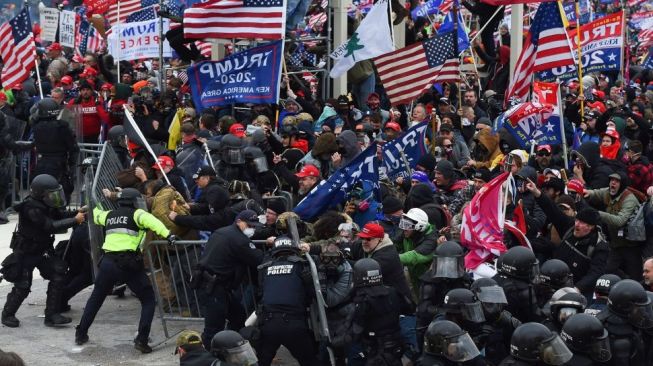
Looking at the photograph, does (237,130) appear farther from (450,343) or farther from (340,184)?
(450,343)

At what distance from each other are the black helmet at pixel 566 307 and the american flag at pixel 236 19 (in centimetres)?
783

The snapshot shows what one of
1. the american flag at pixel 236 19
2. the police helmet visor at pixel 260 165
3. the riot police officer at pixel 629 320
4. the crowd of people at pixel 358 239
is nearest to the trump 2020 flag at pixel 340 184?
the crowd of people at pixel 358 239

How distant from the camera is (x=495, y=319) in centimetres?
1068

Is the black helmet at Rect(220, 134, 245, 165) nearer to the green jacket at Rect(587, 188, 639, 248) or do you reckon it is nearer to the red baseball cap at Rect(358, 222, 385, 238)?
the red baseball cap at Rect(358, 222, 385, 238)

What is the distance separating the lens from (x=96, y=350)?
13375mm

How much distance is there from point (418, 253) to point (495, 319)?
1904 mm

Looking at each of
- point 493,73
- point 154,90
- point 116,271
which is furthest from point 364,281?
point 493,73

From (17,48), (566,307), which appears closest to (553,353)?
(566,307)

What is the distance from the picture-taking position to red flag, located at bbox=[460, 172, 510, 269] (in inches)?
486

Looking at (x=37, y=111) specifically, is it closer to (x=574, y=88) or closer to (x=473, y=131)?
(x=473, y=131)

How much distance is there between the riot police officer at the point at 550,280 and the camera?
11148 mm

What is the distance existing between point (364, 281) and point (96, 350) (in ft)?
11.1

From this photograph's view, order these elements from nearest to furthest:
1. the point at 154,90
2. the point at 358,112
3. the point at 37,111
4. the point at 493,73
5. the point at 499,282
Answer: the point at 499,282 < the point at 37,111 < the point at 358,112 < the point at 154,90 < the point at 493,73

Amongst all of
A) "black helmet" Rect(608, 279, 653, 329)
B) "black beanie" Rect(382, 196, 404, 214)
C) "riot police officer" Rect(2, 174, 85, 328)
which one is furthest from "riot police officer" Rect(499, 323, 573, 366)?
"riot police officer" Rect(2, 174, 85, 328)
